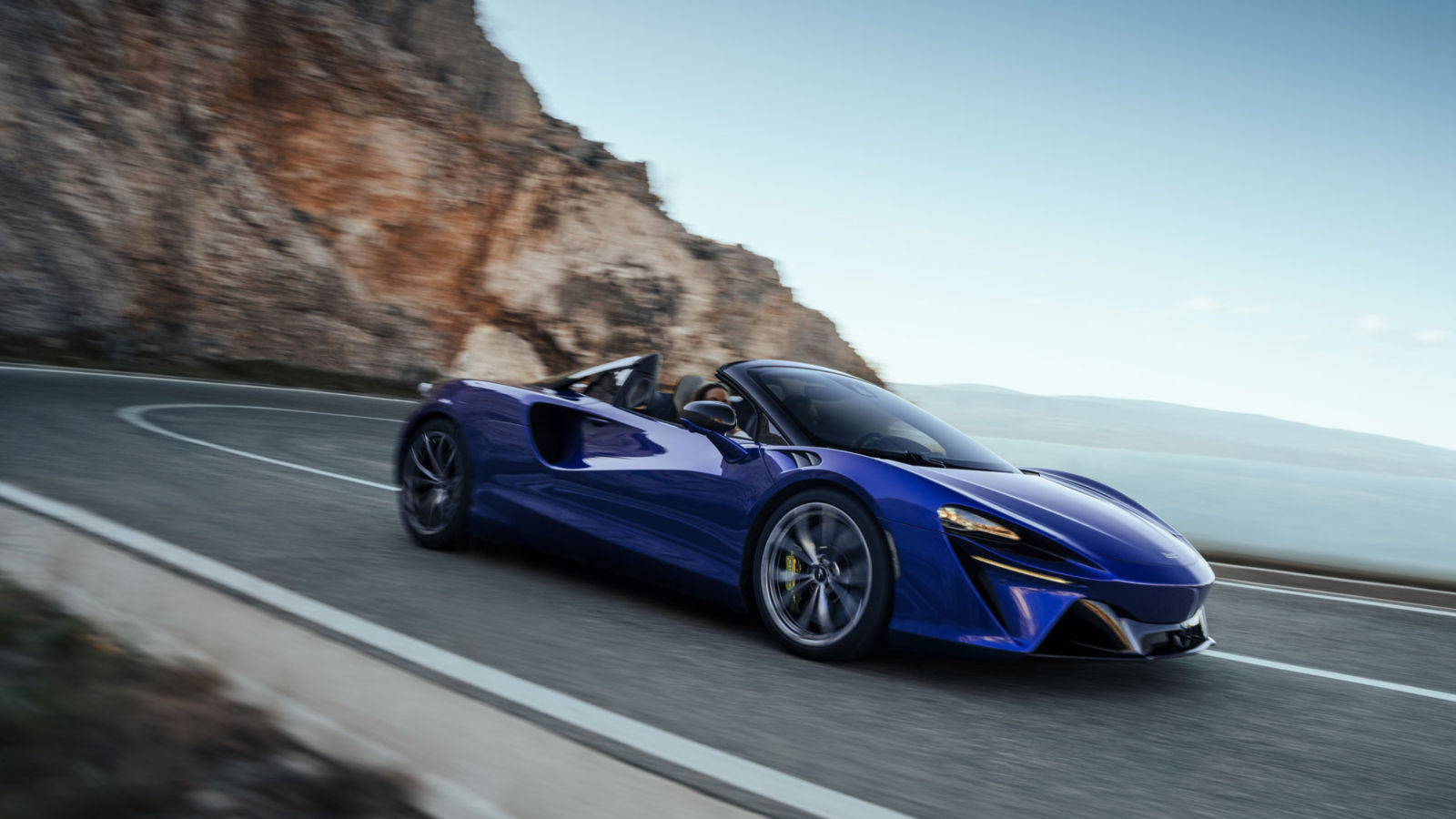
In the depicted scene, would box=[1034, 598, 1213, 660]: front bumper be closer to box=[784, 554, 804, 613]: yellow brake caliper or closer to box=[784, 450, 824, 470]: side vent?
box=[784, 554, 804, 613]: yellow brake caliper

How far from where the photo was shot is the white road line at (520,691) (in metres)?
2.67

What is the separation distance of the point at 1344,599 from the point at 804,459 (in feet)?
14.9

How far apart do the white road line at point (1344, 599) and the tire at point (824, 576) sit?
4080 millimetres

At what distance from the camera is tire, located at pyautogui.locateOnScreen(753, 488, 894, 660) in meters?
3.99

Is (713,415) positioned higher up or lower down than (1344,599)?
higher up

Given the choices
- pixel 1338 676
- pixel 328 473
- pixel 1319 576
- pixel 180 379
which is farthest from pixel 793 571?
pixel 180 379

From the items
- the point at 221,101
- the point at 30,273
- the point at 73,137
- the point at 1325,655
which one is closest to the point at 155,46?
the point at 221,101

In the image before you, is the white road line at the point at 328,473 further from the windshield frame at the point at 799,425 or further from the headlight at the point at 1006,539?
the headlight at the point at 1006,539

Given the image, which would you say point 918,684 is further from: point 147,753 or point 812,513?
point 147,753

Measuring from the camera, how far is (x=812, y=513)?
4.21m

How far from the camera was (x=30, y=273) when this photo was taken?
19250 mm

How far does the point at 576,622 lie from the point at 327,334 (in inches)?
832

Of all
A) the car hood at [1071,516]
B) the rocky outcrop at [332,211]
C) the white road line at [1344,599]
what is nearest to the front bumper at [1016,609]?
the car hood at [1071,516]

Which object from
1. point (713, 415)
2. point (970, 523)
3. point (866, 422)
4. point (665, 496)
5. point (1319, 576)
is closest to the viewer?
point (970, 523)
